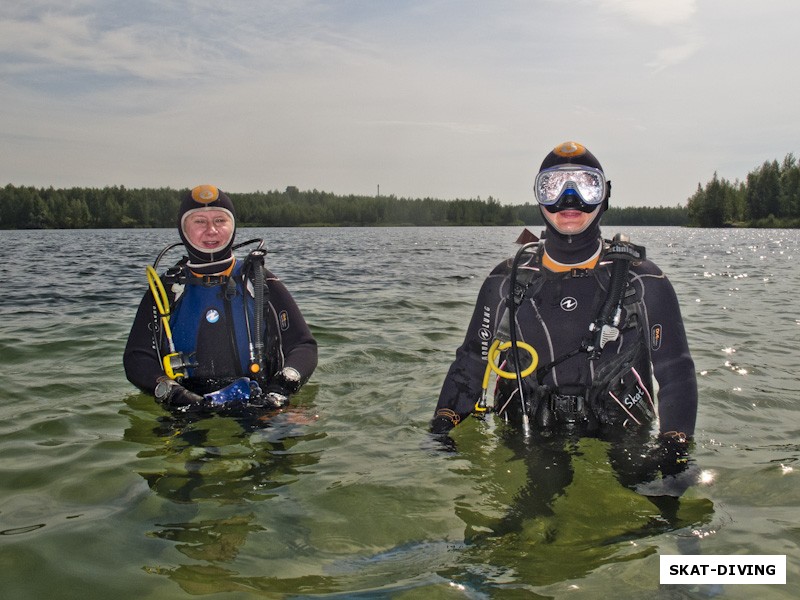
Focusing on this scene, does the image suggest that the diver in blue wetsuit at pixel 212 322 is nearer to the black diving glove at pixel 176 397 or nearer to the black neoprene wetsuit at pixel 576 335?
the black diving glove at pixel 176 397

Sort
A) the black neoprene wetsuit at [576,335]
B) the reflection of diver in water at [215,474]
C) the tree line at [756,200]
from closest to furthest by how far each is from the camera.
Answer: the reflection of diver in water at [215,474], the black neoprene wetsuit at [576,335], the tree line at [756,200]

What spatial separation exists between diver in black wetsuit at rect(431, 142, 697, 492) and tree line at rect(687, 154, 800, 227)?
114 metres

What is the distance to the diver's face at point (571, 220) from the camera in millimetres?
4211

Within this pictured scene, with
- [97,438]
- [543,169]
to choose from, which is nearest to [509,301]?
[543,169]

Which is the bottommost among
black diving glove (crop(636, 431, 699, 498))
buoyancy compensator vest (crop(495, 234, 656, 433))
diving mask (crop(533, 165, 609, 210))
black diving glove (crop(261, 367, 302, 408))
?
black diving glove (crop(636, 431, 699, 498))

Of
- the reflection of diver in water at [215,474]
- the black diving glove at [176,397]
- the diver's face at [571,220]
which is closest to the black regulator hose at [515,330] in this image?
the diver's face at [571,220]

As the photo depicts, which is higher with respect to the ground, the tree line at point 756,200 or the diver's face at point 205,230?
the tree line at point 756,200

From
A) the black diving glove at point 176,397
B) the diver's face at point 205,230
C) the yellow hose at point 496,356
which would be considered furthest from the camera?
the diver's face at point 205,230

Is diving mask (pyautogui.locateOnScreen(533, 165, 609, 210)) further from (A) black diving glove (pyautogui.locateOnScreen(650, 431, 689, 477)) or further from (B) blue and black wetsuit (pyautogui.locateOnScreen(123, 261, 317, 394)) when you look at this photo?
(B) blue and black wetsuit (pyautogui.locateOnScreen(123, 261, 317, 394))

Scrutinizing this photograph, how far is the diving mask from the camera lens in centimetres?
422

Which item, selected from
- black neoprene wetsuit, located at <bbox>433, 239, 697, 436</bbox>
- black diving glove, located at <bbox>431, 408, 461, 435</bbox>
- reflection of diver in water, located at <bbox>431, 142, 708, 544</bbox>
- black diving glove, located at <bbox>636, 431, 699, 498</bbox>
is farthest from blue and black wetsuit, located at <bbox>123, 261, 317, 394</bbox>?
black diving glove, located at <bbox>636, 431, 699, 498</bbox>

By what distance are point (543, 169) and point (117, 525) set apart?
3.51 metres

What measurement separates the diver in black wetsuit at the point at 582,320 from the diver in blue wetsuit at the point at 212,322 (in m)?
2.01

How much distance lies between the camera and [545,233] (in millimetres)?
4562
